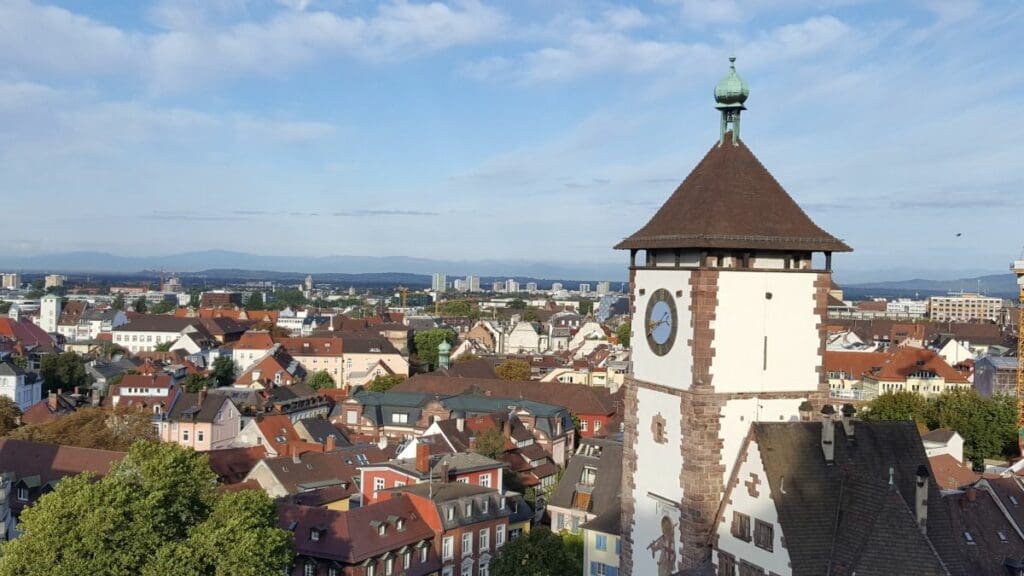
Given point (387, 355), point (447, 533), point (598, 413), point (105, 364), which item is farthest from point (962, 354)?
point (105, 364)

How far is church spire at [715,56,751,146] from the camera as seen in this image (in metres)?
23.8

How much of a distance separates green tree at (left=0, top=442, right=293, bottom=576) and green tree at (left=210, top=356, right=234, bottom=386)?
89867 mm

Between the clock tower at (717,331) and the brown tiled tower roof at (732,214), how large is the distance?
32 millimetres

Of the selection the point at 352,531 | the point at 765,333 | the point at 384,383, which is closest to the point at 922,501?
the point at 765,333

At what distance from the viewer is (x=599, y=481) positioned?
144 feet

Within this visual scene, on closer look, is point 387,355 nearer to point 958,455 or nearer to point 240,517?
point 958,455

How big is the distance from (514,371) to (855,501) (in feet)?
283

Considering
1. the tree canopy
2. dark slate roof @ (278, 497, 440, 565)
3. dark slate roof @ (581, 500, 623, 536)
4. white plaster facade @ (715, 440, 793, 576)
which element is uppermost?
white plaster facade @ (715, 440, 793, 576)

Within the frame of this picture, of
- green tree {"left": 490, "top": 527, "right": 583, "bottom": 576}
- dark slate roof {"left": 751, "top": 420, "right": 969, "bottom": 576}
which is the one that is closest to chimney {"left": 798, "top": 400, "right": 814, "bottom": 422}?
dark slate roof {"left": 751, "top": 420, "right": 969, "bottom": 576}

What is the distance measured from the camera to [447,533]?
143ft

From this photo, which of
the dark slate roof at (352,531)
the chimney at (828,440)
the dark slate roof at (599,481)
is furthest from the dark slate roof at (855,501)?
the dark slate roof at (352,531)

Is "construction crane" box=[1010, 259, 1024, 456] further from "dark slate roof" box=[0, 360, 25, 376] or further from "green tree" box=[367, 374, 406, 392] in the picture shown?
"dark slate roof" box=[0, 360, 25, 376]

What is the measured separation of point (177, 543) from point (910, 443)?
2013cm

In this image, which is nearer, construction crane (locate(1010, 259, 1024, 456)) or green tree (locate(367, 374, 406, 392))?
construction crane (locate(1010, 259, 1024, 456))
